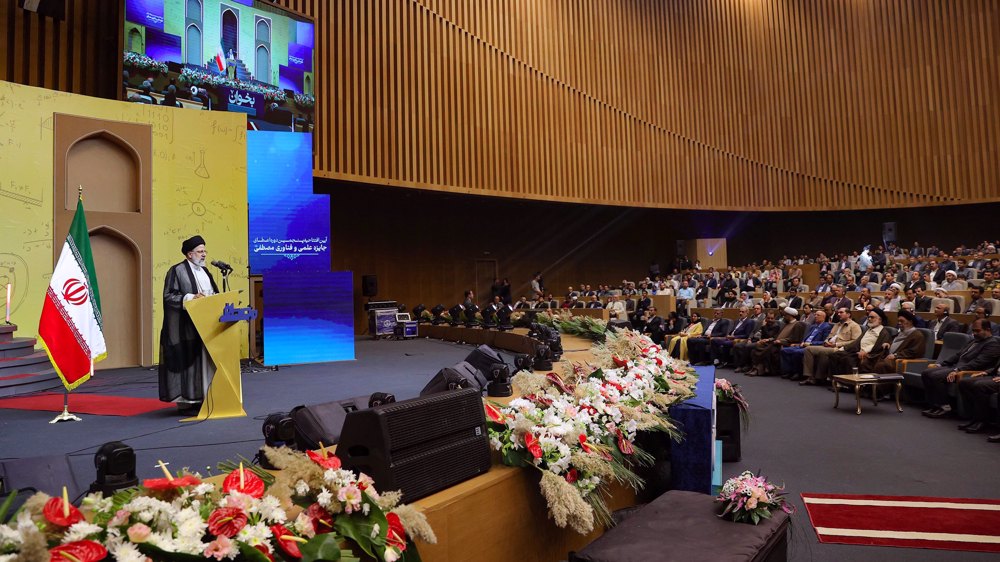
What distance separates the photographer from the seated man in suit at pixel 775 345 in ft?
27.5

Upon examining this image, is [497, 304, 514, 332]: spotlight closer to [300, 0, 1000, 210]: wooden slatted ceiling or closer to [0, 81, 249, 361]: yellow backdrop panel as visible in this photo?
[300, 0, 1000, 210]: wooden slatted ceiling

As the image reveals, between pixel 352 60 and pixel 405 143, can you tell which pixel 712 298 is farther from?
pixel 352 60

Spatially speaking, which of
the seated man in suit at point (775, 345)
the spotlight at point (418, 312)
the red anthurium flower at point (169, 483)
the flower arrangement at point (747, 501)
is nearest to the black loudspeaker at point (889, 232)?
the seated man in suit at point (775, 345)

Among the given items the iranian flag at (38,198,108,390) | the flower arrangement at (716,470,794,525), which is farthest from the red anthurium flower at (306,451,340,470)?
the iranian flag at (38,198,108,390)

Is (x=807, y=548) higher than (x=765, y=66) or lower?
lower

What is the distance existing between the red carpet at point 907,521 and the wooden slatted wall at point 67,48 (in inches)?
353

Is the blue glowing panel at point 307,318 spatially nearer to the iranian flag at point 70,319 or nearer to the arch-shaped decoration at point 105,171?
the arch-shaped decoration at point 105,171

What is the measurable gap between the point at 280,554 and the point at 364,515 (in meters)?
0.21

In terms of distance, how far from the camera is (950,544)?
2.81m

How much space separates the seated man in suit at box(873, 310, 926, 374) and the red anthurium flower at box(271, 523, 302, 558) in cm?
657

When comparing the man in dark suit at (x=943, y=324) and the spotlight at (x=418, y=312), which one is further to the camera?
the spotlight at (x=418, y=312)

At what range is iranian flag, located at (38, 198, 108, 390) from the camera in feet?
14.6

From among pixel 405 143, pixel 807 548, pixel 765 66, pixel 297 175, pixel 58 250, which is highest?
pixel 765 66

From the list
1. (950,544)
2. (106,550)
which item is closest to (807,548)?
(950,544)
